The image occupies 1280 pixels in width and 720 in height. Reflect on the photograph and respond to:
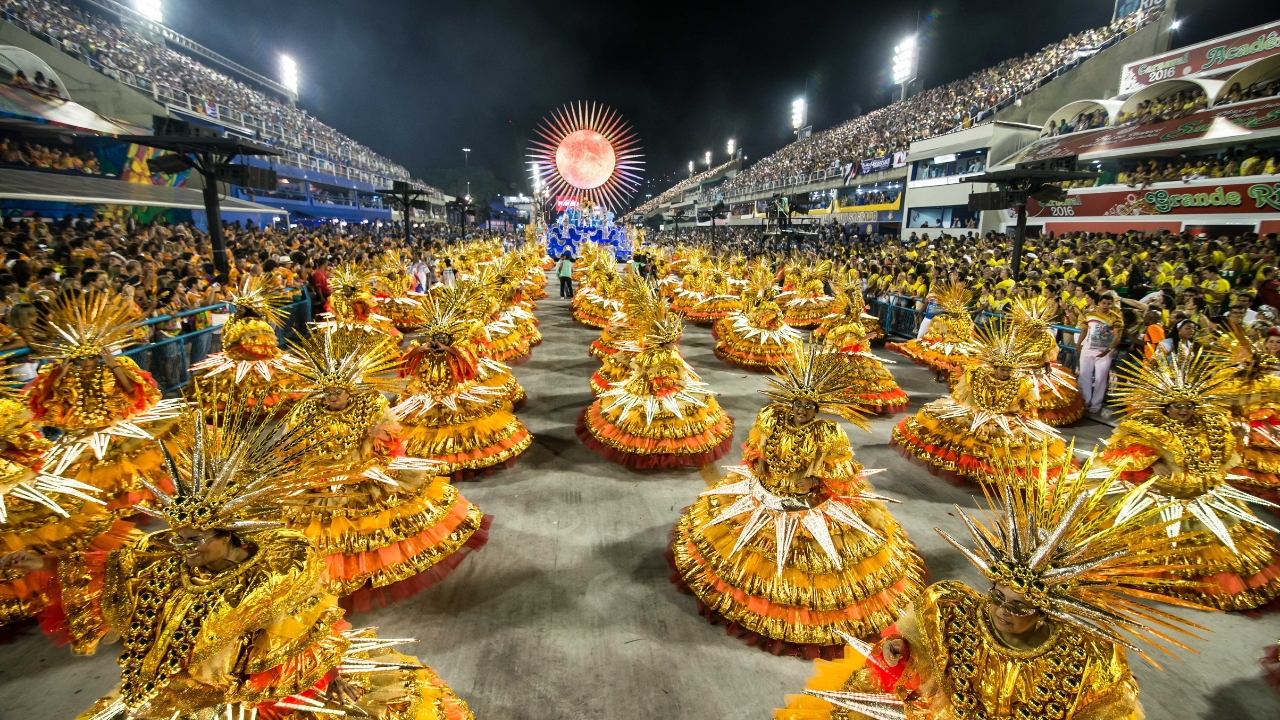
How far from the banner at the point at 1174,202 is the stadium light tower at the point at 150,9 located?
46.5 metres

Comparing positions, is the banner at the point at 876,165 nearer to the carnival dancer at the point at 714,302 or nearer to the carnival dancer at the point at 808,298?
the carnival dancer at the point at 714,302

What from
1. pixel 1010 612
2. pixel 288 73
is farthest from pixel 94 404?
pixel 288 73

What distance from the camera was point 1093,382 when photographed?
7.34m

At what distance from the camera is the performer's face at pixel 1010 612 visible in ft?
5.98

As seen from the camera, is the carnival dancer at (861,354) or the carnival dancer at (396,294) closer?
the carnival dancer at (861,354)

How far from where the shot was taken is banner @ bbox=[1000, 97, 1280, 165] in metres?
14.8

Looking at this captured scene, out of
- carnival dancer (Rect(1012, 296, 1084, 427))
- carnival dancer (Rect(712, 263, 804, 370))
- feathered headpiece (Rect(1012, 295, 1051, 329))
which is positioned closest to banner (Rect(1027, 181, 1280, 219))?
carnival dancer (Rect(1012, 296, 1084, 427))

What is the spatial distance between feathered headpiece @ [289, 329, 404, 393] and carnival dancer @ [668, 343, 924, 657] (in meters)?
2.78

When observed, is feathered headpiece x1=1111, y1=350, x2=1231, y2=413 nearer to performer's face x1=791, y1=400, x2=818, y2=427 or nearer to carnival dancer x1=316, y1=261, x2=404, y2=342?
performer's face x1=791, y1=400, x2=818, y2=427

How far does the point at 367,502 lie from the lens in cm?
372

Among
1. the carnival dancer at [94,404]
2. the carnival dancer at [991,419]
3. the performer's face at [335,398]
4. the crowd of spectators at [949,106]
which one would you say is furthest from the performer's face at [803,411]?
the crowd of spectators at [949,106]

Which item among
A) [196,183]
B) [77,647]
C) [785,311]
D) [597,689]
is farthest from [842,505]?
[196,183]

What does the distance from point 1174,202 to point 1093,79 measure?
37.4 ft

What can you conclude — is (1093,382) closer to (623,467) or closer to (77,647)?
(623,467)
